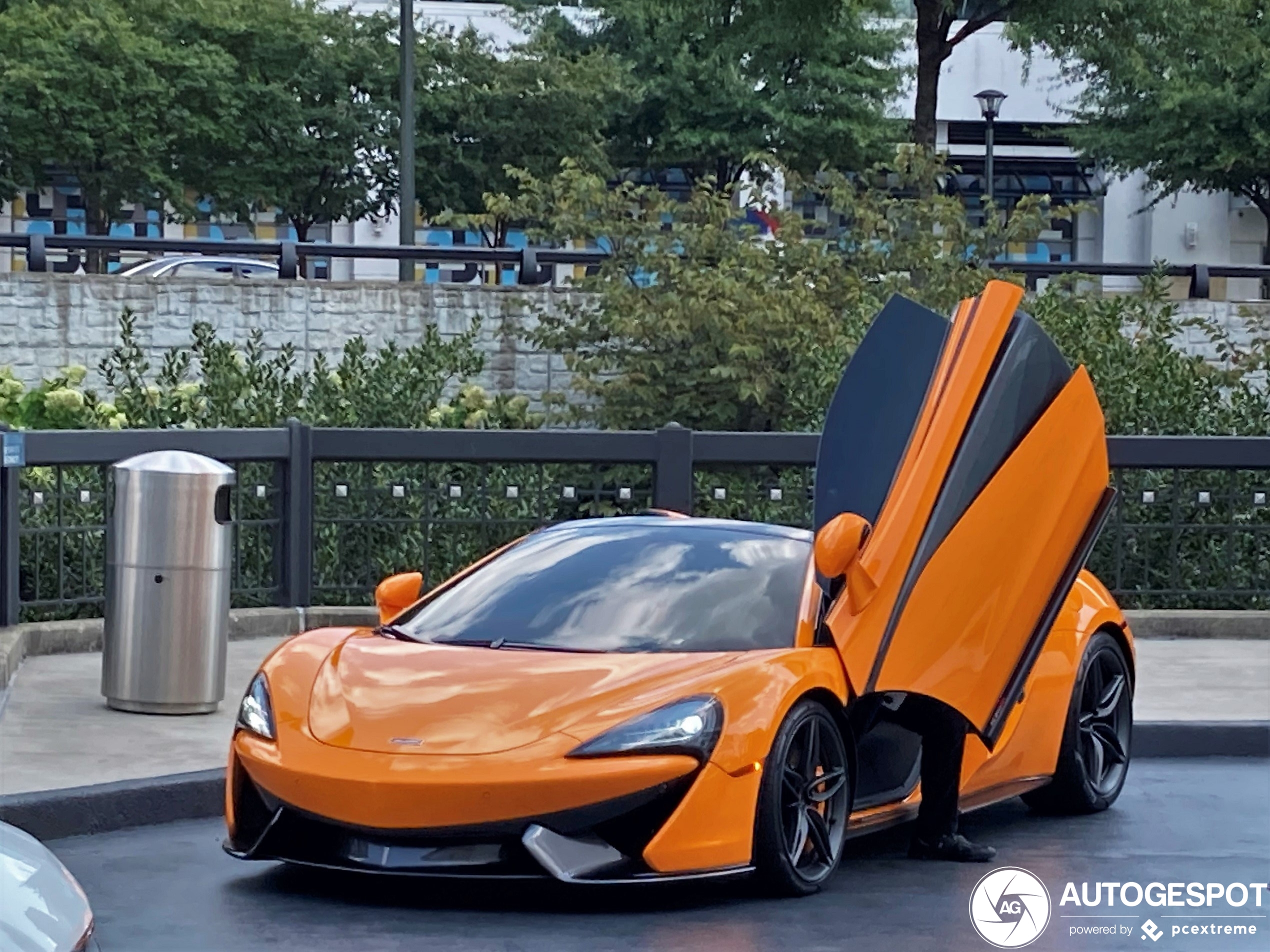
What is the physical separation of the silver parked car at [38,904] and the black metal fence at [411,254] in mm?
16566

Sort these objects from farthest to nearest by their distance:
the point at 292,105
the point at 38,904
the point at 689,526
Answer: the point at 292,105 → the point at 689,526 → the point at 38,904

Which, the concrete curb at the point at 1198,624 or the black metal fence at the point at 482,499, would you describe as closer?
the black metal fence at the point at 482,499

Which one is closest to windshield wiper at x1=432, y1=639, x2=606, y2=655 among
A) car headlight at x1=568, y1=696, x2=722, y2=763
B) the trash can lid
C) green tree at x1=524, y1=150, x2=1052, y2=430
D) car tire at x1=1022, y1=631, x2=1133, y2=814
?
car headlight at x1=568, y1=696, x2=722, y2=763

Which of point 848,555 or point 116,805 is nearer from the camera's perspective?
point 848,555

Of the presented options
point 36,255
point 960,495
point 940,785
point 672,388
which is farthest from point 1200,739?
point 36,255

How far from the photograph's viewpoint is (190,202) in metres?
38.2

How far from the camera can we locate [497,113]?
3709cm

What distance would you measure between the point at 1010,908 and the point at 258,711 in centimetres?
239

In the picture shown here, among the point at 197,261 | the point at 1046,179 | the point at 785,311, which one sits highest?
the point at 1046,179

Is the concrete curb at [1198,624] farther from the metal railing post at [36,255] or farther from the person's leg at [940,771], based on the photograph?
the metal railing post at [36,255]

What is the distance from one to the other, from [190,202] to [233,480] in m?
30.0

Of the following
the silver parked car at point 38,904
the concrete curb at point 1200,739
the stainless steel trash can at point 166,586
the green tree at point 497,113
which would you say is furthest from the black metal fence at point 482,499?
the green tree at point 497,113

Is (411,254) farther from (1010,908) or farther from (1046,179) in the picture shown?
(1046,179)

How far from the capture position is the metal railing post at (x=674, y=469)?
39.4 ft
